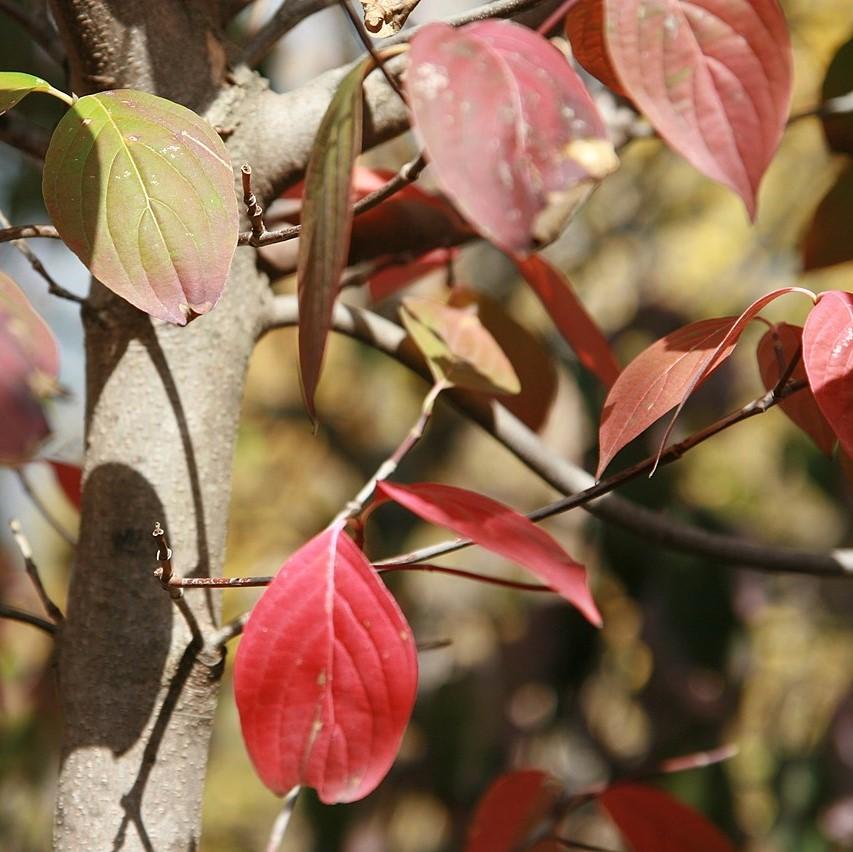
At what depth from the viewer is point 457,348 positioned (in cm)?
57

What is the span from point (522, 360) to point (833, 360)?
345mm

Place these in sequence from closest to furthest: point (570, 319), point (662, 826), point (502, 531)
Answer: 1. point (502, 531)
2. point (570, 319)
3. point (662, 826)

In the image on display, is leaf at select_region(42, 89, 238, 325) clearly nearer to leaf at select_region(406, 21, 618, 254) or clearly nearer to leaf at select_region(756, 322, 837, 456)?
leaf at select_region(406, 21, 618, 254)

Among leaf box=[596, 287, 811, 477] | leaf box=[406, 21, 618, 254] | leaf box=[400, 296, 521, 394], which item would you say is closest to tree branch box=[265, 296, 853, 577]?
leaf box=[400, 296, 521, 394]

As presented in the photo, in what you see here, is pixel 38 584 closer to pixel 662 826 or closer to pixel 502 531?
pixel 502 531

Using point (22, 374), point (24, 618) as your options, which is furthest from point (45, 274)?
point (24, 618)

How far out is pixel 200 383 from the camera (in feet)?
1.73

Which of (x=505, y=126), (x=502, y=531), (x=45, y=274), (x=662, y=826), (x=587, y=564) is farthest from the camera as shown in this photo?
(x=587, y=564)

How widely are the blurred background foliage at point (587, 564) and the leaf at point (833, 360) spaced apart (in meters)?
0.06

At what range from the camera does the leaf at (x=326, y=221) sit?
0.31 m

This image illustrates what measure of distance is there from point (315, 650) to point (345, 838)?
1.12 metres

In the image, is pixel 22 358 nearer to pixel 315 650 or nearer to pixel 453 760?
pixel 315 650

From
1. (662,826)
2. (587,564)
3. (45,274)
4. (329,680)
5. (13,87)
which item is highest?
(13,87)

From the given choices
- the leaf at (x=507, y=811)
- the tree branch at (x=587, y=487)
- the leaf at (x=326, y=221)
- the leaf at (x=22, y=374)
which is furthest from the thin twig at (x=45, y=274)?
the leaf at (x=507, y=811)
